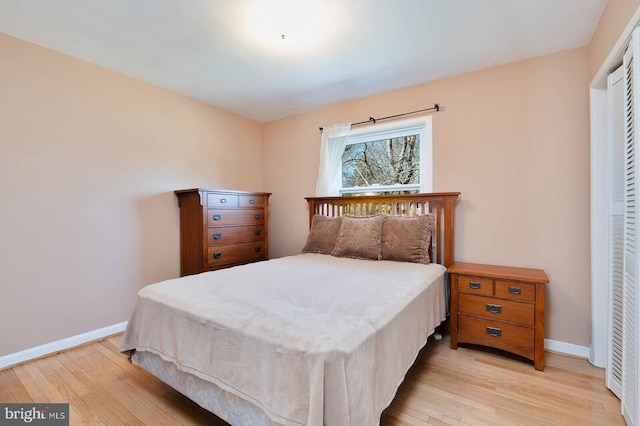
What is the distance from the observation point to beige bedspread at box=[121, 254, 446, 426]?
1028 mm

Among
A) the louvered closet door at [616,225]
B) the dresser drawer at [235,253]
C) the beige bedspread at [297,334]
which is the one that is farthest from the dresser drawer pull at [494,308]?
the dresser drawer at [235,253]

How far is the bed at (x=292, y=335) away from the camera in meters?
1.04

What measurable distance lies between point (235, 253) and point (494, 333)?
8.26ft

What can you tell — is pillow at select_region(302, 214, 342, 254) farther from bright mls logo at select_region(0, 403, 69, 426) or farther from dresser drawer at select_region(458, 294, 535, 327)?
bright mls logo at select_region(0, 403, 69, 426)

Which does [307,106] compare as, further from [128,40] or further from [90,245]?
[90,245]

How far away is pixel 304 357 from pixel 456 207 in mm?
2178

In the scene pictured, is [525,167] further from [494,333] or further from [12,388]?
[12,388]

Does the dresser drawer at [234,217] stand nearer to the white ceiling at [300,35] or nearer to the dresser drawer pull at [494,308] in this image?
the white ceiling at [300,35]

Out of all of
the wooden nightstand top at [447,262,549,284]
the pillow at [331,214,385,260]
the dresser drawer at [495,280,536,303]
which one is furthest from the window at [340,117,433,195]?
the dresser drawer at [495,280,536,303]

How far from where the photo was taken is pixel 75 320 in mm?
2387

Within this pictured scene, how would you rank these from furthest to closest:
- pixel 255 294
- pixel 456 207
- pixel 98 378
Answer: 1. pixel 456 207
2. pixel 98 378
3. pixel 255 294

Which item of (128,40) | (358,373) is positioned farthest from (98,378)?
(128,40)

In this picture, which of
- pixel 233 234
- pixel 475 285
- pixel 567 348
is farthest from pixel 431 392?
pixel 233 234

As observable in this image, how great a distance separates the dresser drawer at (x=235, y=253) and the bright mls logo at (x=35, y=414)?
1.47 m
